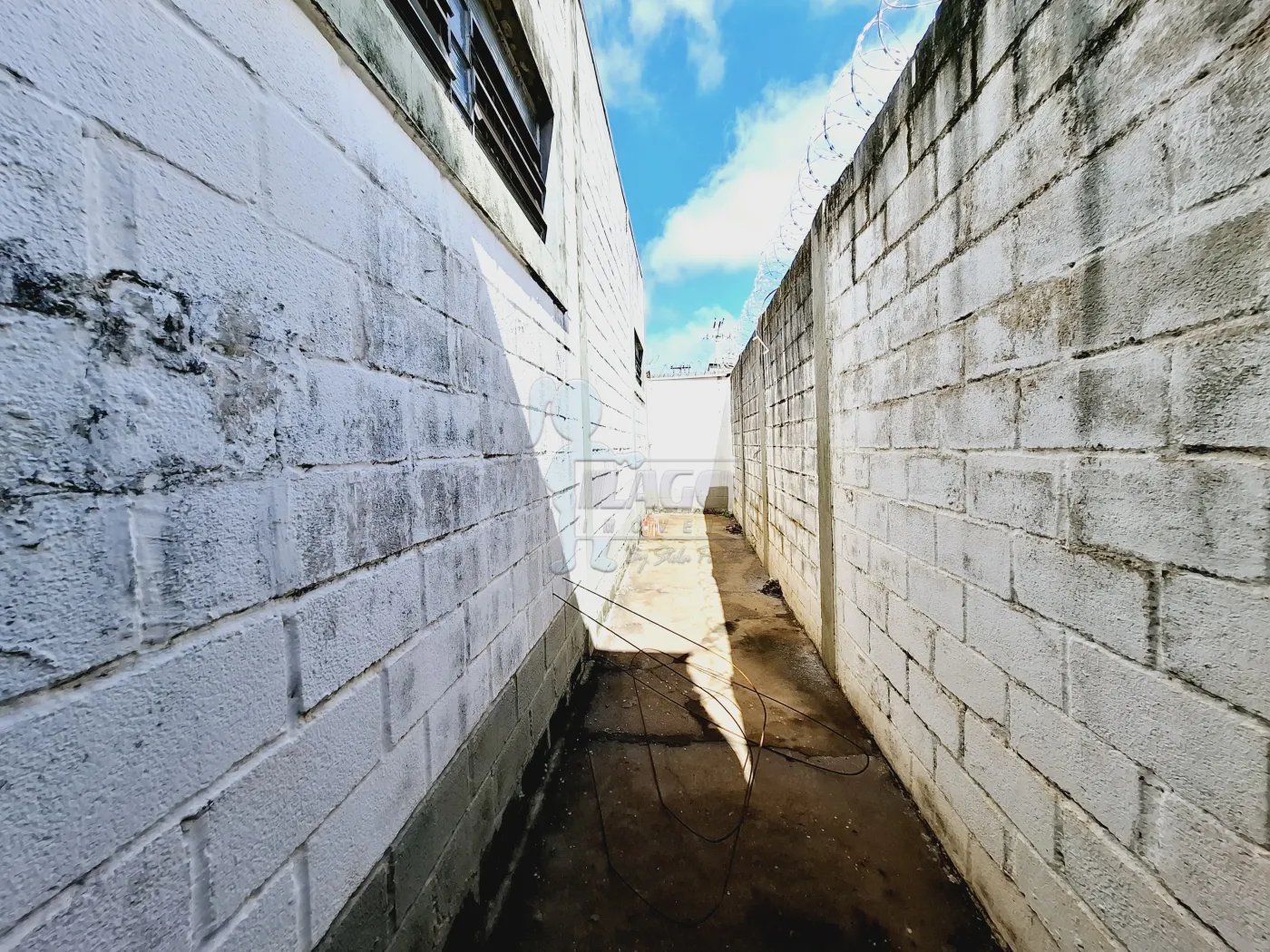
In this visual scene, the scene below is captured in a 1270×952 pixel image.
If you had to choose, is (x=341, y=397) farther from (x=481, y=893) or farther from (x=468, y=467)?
(x=481, y=893)

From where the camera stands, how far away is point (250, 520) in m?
0.83

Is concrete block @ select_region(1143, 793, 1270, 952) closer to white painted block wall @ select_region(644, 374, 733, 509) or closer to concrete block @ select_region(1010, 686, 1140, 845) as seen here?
concrete block @ select_region(1010, 686, 1140, 845)

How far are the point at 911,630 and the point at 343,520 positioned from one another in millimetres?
2178

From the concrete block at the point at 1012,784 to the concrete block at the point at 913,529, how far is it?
62cm

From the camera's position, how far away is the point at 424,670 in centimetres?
136

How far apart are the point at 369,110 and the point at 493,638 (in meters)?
1.62

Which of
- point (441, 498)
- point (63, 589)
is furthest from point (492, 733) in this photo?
point (63, 589)

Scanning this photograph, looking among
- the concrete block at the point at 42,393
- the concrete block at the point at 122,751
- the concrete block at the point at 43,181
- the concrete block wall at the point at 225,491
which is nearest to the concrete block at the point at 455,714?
the concrete block wall at the point at 225,491

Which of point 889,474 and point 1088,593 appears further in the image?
point 889,474

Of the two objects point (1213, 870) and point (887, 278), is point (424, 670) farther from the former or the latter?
point (887, 278)

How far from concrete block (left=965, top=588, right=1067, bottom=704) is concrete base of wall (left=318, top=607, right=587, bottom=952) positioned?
1.71m

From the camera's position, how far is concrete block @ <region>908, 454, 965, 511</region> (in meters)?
1.75

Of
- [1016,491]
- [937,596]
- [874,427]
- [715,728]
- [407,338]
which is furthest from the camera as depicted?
[715,728]

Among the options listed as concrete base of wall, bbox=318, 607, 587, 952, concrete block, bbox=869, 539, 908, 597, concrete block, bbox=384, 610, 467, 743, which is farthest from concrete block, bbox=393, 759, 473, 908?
concrete block, bbox=869, 539, 908, 597
